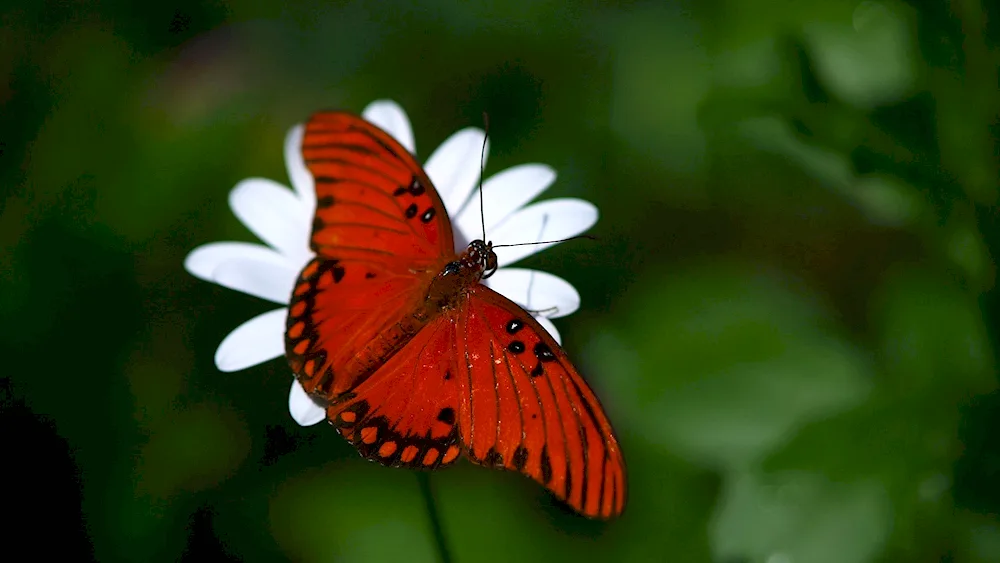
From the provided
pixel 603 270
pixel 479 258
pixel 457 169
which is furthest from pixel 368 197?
pixel 603 270

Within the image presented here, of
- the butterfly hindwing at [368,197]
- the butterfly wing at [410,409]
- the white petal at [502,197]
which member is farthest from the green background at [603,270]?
the butterfly wing at [410,409]

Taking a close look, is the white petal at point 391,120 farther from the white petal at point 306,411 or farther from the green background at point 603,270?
the white petal at point 306,411

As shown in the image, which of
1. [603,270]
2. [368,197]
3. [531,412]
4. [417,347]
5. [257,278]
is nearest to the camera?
[531,412]

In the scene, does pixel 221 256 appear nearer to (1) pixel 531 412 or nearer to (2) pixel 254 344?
(2) pixel 254 344

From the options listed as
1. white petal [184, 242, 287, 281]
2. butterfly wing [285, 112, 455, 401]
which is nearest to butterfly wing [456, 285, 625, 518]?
butterfly wing [285, 112, 455, 401]

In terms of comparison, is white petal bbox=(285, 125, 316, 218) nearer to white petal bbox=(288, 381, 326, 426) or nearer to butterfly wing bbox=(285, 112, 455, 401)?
butterfly wing bbox=(285, 112, 455, 401)

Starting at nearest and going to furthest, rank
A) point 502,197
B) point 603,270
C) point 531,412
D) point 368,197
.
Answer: point 531,412 → point 368,197 → point 502,197 → point 603,270

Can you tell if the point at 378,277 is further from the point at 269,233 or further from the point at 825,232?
the point at 825,232

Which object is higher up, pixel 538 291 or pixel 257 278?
pixel 257 278
